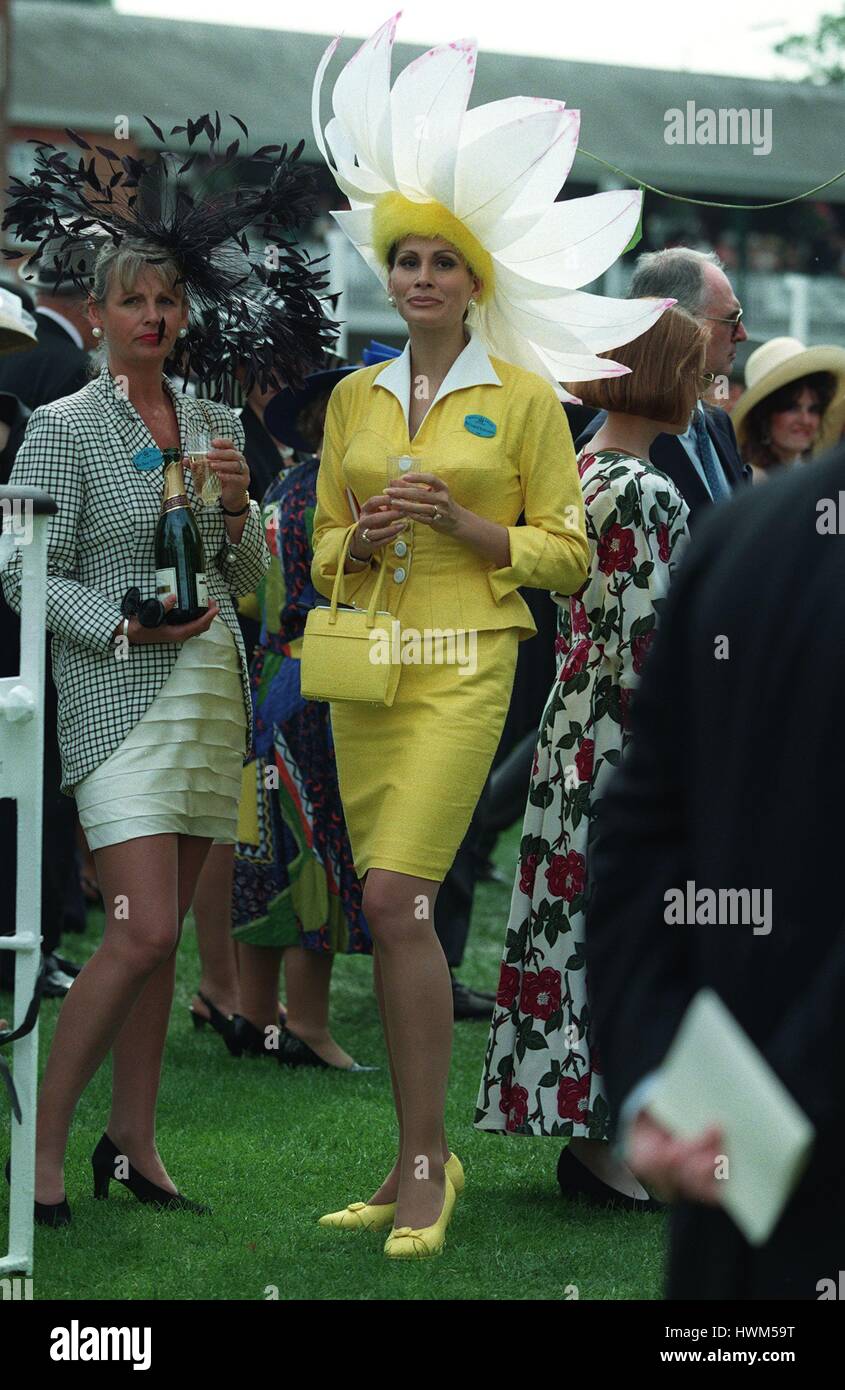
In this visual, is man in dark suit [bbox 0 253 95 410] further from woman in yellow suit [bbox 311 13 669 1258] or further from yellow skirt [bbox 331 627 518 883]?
yellow skirt [bbox 331 627 518 883]

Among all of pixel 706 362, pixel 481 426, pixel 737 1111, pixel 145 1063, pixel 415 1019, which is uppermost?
pixel 706 362

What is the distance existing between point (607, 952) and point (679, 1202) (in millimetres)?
247

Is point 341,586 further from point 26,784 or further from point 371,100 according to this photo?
point 371,100

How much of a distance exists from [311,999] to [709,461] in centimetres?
209

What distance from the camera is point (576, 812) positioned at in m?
4.35

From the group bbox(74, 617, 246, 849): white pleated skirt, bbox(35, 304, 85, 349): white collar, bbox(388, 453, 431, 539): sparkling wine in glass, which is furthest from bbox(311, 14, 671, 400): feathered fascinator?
bbox(35, 304, 85, 349): white collar

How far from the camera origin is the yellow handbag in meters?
3.96

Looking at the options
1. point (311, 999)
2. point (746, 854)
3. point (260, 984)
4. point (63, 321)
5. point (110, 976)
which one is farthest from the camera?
point (63, 321)

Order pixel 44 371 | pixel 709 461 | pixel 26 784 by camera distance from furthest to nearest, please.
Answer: pixel 44 371, pixel 709 461, pixel 26 784

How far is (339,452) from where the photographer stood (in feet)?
14.0

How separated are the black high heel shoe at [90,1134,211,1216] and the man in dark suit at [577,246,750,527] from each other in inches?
79.8

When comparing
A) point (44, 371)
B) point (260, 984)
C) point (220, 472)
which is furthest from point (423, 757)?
point (44, 371)
